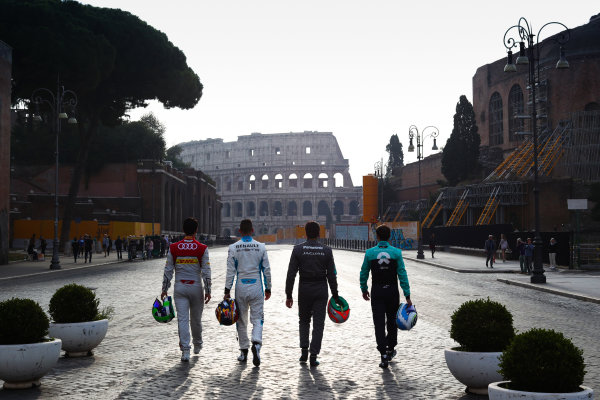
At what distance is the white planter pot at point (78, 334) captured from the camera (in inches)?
339

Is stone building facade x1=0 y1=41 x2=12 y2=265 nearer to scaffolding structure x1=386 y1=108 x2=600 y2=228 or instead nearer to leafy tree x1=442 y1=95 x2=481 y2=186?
→ scaffolding structure x1=386 y1=108 x2=600 y2=228

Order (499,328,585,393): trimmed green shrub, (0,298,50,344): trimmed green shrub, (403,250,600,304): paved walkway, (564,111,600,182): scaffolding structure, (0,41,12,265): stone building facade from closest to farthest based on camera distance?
1. (499,328,585,393): trimmed green shrub
2. (0,298,50,344): trimmed green shrub
3. (403,250,600,304): paved walkway
4. (0,41,12,265): stone building facade
5. (564,111,600,182): scaffolding structure

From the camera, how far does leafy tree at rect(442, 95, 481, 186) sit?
62000mm

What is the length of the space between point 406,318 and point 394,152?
106 meters

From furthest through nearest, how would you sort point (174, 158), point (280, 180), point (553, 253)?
1. point (280, 180)
2. point (174, 158)
3. point (553, 253)

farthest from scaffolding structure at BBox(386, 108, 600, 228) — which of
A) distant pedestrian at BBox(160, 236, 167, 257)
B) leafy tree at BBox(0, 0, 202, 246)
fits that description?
leafy tree at BBox(0, 0, 202, 246)

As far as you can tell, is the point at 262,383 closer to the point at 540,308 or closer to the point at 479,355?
the point at 479,355

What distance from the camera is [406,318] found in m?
8.00

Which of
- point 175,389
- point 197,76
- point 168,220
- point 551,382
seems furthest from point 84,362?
point 168,220

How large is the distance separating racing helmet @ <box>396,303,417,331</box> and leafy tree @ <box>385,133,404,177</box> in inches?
4083

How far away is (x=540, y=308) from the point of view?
15156 millimetres

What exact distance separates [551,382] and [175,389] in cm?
356

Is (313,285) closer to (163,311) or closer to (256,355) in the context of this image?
(256,355)

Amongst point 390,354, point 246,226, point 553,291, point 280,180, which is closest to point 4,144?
point 553,291
